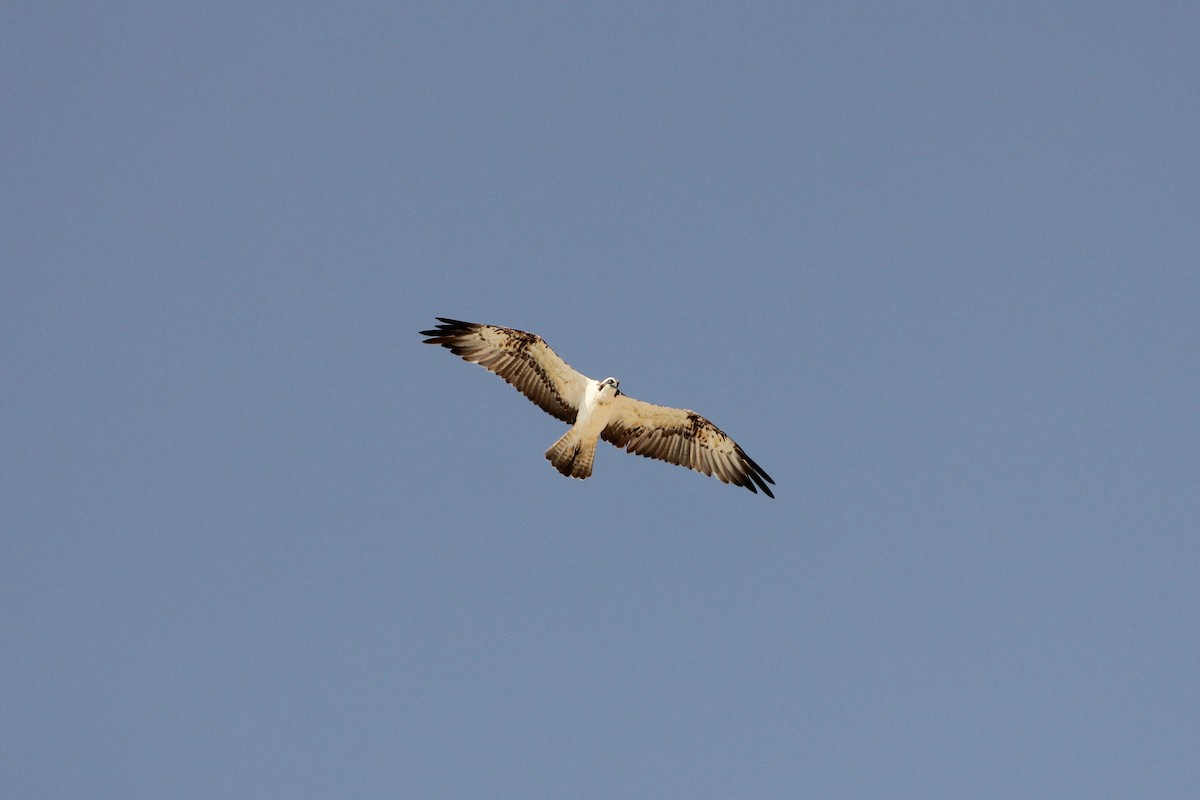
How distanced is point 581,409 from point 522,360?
1.35m

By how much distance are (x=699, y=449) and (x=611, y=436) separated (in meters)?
1.81

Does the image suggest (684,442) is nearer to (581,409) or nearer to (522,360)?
(581,409)

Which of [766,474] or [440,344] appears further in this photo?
[766,474]

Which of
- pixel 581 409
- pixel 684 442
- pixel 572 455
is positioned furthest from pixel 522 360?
pixel 684 442

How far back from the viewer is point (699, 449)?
23.2 m

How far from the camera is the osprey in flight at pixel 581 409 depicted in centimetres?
2141

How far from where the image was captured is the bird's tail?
850 inches

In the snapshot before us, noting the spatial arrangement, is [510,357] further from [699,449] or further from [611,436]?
[699,449]

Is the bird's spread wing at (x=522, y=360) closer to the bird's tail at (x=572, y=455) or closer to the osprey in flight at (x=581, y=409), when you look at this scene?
the osprey in flight at (x=581, y=409)

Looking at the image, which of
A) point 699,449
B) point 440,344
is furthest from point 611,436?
point 440,344

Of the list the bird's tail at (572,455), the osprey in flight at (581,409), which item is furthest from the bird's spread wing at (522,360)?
the bird's tail at (572,455)

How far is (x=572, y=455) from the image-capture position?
2167 cm

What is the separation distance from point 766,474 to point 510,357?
5396 millimetres

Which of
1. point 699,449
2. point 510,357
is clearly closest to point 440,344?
point 510,357
